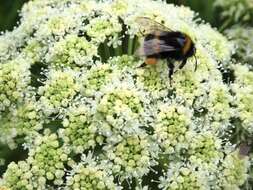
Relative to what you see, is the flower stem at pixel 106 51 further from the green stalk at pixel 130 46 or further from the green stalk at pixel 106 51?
the green stalk at pixel 130 46

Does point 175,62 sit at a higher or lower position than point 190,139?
higher

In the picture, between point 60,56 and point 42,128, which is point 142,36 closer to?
point 60,56

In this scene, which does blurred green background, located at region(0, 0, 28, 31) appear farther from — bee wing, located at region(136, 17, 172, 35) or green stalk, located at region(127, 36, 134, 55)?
bee wing, located at region(136, 17, 172, 35)

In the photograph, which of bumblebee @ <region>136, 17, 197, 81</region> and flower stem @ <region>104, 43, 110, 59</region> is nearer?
bumblebee @ <region>136, 17, 197, 81</region>

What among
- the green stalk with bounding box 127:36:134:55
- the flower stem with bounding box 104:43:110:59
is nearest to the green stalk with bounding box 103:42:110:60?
the flower stem with bounding box 104:43:110:59

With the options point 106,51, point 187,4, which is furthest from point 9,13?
point 106,51

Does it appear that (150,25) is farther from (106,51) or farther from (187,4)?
(187,4)

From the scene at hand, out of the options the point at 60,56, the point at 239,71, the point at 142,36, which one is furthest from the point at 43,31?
the point at 239,71
